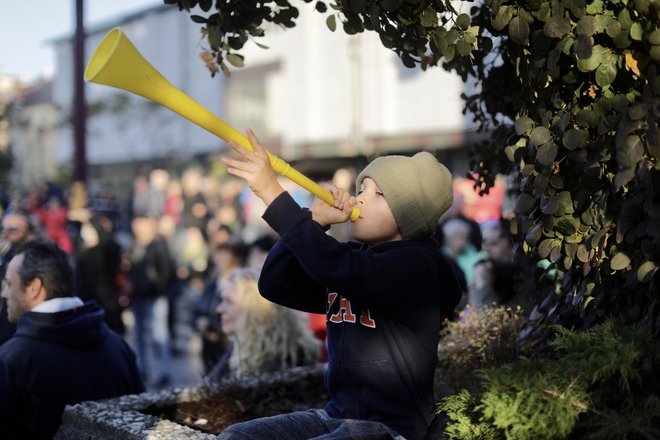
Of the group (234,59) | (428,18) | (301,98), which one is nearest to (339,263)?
→ (428,18)

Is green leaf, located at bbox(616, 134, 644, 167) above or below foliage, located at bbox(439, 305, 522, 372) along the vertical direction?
above

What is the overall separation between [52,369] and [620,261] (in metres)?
2.65

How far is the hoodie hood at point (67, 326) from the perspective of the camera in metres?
3.97

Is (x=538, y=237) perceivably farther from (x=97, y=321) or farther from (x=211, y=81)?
(x=211, y=81)

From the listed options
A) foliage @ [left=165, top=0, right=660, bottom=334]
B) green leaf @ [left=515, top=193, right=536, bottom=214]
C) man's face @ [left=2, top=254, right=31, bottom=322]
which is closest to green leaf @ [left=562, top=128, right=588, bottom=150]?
foliage @ [left=165, top=0, right=660, bottom=334]

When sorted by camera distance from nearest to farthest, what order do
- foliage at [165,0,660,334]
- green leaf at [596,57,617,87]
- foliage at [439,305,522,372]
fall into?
foliage at [165,0,660,334], green leaf at [596,57,617,87], foliage at [439,305,522,372]

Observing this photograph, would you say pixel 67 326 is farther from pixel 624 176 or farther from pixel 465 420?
pixel 624 176

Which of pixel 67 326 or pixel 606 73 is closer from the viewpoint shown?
pixel 606 73

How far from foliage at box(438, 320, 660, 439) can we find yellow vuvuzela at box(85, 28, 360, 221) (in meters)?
1.02

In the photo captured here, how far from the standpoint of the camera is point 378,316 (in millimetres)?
2658

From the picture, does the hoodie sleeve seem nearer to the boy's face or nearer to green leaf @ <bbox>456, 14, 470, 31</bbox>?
the boy's face

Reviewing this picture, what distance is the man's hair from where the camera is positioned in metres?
4.22

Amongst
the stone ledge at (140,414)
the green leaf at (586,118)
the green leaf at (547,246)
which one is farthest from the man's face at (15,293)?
the green leaf at (586,118)

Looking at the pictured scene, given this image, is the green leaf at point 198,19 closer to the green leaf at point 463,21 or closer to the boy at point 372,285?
the boy at point 372,285
